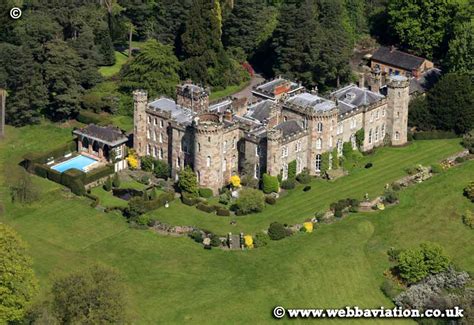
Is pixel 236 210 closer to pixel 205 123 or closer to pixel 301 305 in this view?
pixel 205 123

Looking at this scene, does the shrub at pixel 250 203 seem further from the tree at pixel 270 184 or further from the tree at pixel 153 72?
the tree at pixel 153 72

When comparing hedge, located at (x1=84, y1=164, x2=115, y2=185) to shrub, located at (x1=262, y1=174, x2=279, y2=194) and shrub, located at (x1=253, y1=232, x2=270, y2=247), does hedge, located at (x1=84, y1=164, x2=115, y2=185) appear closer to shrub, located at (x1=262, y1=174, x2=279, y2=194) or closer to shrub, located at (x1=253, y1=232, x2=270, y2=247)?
shrub, located at (x1=262, y1=174, x2=279, y2=194)

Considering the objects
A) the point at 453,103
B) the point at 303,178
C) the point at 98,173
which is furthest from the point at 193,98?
the point at 453,103

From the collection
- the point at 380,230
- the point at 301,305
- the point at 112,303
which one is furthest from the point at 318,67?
the point at 112,303

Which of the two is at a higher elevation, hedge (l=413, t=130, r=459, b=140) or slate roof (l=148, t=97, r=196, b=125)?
slate roof (l=148, t=97, r=196, b=125)

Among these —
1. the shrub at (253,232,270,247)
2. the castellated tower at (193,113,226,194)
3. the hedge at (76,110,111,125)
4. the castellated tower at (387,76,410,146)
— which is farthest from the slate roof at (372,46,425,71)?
the shrub at (253,232,270,247)
